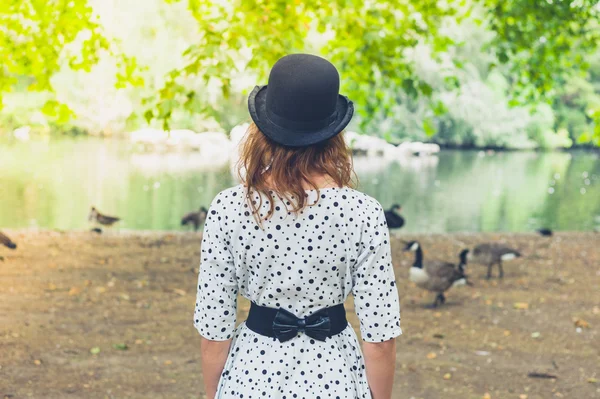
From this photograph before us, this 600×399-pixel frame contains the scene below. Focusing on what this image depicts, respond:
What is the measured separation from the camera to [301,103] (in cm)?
229

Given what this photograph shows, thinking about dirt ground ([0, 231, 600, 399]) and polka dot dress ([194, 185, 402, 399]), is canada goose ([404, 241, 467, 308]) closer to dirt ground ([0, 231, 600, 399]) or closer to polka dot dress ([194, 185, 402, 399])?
dirt ground ([0, 231, 600, 399])

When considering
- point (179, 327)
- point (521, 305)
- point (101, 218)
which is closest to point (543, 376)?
point (521, 305)

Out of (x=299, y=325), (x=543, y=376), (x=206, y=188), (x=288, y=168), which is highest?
(x=288, y=168)

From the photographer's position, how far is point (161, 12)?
2795cm

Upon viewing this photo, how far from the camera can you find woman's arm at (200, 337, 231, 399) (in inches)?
96.8

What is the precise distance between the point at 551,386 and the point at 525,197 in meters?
19.7

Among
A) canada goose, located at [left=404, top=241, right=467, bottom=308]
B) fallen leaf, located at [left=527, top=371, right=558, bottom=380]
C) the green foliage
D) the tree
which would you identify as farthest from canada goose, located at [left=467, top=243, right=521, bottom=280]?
the green foliage

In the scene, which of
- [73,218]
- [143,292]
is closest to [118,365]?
[143,292]

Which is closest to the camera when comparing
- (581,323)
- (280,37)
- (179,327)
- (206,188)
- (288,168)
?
(288,168)

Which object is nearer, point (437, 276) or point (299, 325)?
point (299, 325)

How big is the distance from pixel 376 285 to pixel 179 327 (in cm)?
488

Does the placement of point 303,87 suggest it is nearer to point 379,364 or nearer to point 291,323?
point 291,323

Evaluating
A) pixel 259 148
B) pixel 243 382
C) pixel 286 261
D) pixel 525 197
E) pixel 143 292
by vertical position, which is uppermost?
pixel 259 148

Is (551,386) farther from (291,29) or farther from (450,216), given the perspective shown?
(450,216)
